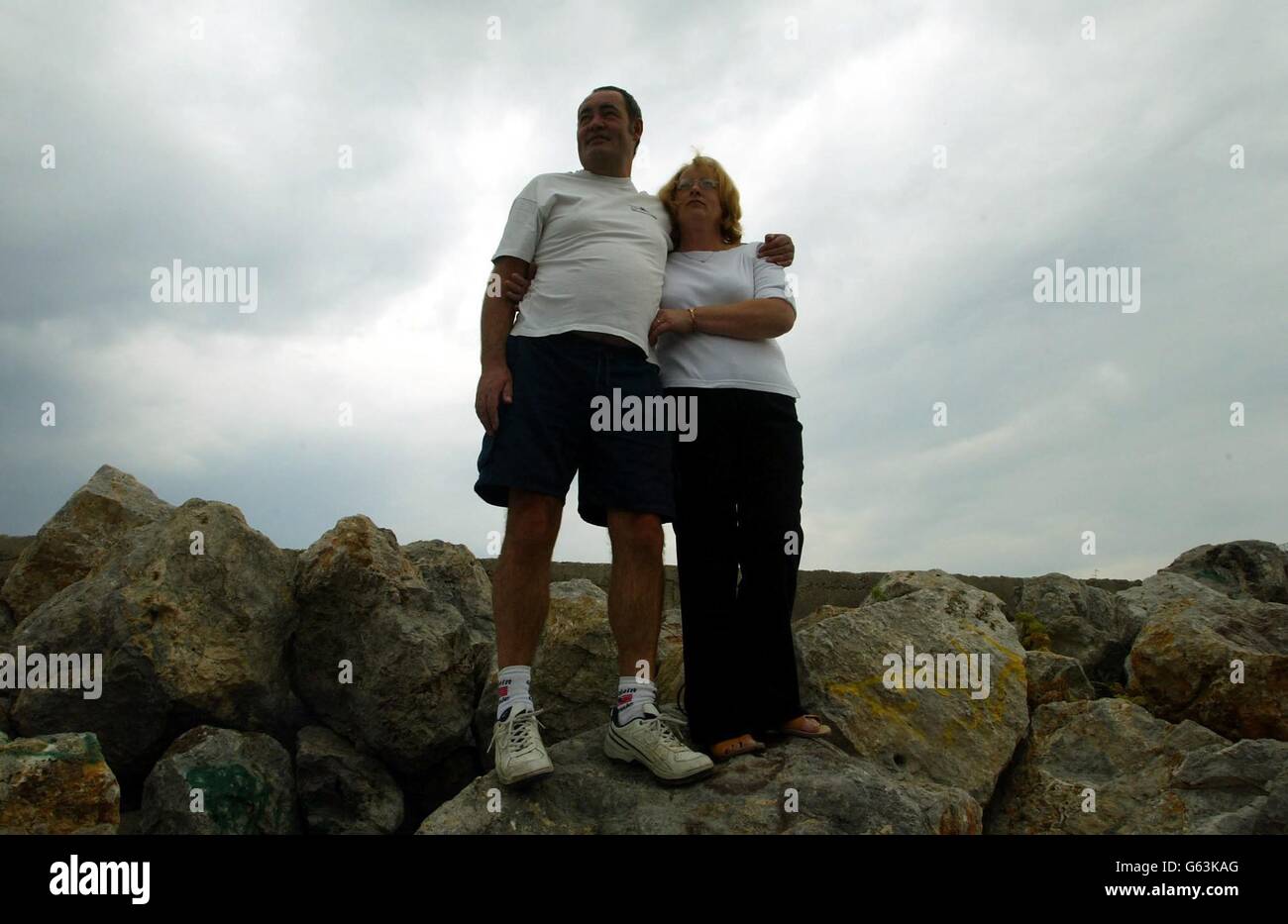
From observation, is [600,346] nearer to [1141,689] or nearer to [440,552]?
[440,552]

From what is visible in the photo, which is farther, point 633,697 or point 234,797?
point 234,797

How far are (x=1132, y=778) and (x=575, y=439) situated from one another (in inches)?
113

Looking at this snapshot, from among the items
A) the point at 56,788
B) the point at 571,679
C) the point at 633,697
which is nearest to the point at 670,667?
the point at 571,679

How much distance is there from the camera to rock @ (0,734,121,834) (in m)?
3.58

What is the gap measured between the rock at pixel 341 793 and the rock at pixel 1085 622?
4197 mm

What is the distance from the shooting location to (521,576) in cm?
346

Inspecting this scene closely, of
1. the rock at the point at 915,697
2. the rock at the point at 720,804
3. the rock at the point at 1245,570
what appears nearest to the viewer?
the rock at the point at 720,804

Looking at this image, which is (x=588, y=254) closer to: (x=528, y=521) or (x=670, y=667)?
(x=528, y=521)

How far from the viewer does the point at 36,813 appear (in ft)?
11.8

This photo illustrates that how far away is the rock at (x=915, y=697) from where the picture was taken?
4.19 metres

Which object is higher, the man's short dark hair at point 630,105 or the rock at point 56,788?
the man's short dark hair at point 630,105

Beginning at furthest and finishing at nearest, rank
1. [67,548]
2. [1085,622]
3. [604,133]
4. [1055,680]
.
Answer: [1085,622] < [67,548] < [1055,680] < [604,133]

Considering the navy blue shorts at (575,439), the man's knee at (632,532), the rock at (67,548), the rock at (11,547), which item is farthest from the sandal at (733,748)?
the rock at (11,547)

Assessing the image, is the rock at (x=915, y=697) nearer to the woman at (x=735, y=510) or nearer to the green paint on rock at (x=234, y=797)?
the woman at (x=735, y=510)
